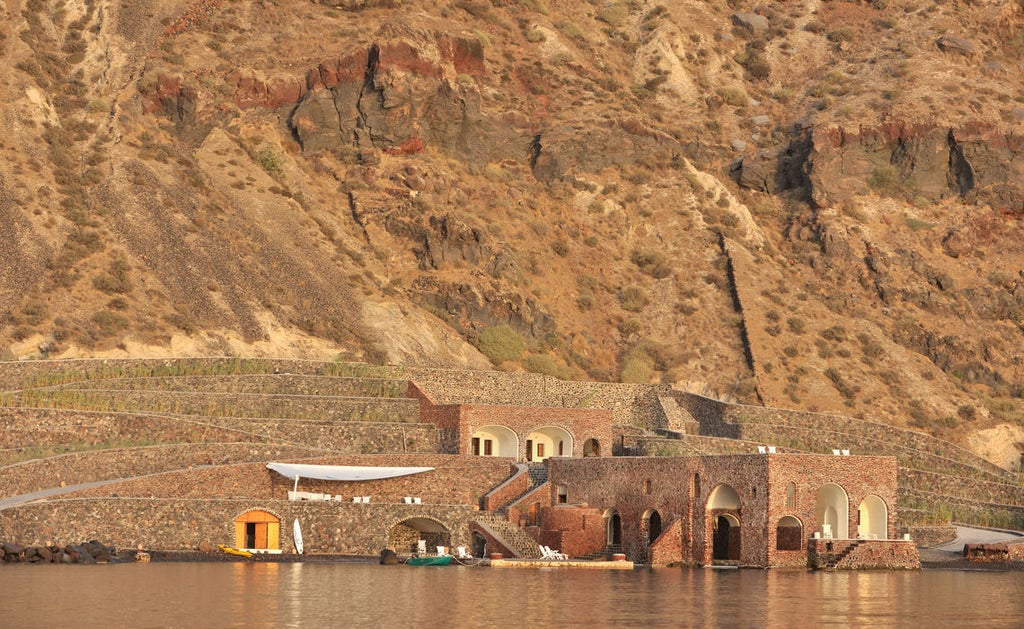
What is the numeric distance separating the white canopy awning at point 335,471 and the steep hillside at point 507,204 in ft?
55.0

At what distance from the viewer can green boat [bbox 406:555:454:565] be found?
49844 millimetres

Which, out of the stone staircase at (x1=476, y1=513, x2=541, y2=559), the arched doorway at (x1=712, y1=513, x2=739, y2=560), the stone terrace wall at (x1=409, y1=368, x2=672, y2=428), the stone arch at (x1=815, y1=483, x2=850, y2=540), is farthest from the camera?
the stone terrace wall at (x1=409, y1=368, x2=672, y2=428)

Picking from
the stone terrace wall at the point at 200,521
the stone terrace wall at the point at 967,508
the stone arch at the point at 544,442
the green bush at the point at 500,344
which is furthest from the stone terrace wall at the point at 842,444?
the stone terrace wall at the point at 200,521

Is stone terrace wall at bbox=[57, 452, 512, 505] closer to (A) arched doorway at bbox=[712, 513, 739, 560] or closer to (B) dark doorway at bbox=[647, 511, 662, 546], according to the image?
(B) dark doorway at bbox=[647, 511, 662, 546]

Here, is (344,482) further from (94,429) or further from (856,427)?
(856,427)

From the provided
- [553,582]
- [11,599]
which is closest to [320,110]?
[553,582]

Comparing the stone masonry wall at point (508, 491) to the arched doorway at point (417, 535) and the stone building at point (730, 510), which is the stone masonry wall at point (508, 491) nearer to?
the stone building at point (730, 510)

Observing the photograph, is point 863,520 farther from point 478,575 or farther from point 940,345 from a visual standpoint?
→ point 940,345

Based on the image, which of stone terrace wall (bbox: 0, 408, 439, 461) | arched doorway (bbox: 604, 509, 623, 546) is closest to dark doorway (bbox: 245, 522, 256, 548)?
stone terrace wall (bbox: 0, 408, 439, 461)

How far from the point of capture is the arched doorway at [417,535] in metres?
54.1

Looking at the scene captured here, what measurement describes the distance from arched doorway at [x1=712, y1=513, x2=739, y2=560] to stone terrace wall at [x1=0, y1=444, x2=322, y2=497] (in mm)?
13876

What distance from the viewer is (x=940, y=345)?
86.9 m

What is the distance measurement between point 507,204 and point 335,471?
1516 inches

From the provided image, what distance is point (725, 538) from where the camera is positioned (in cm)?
5378
